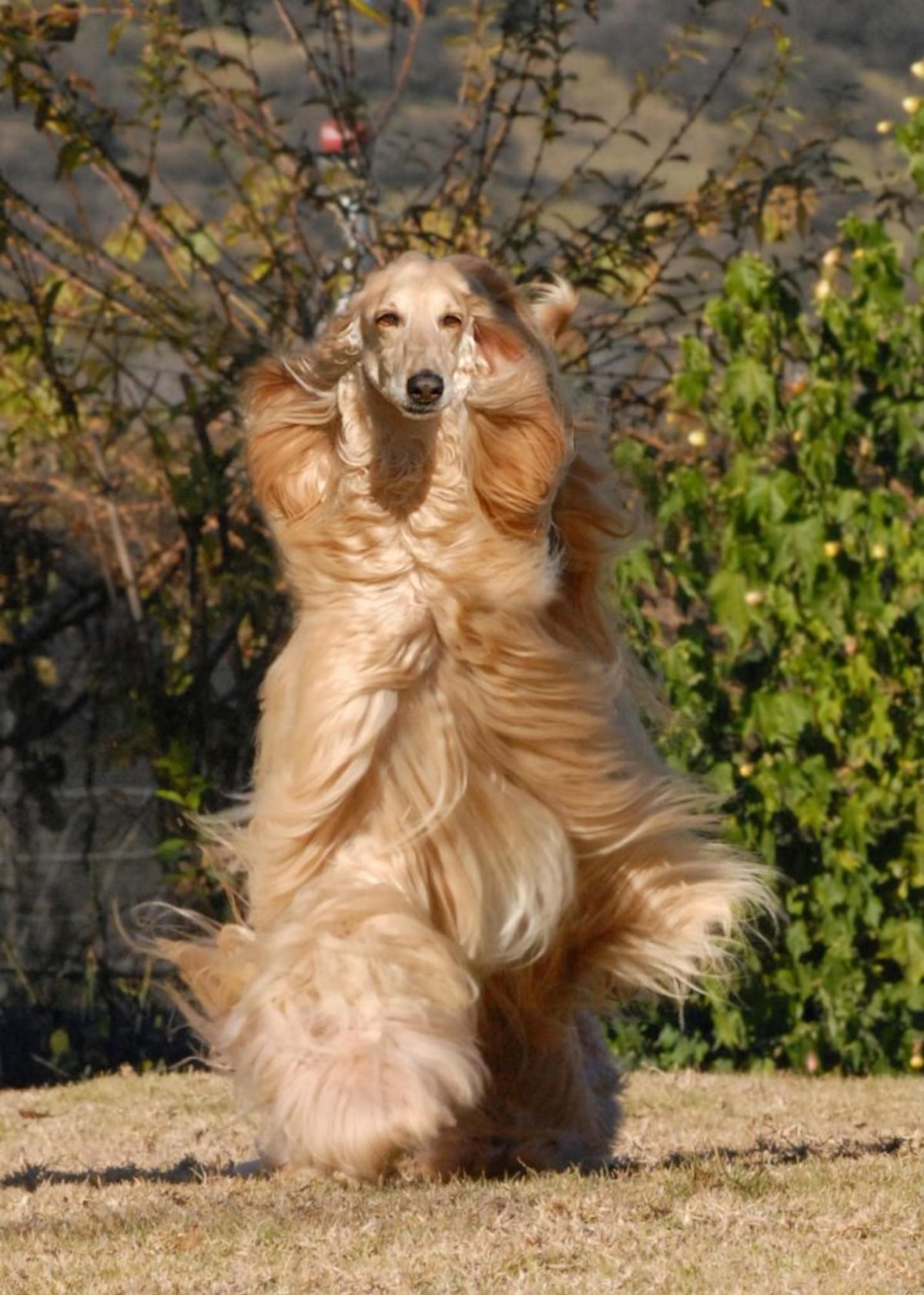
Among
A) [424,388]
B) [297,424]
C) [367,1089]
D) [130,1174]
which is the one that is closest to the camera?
[367,1089]

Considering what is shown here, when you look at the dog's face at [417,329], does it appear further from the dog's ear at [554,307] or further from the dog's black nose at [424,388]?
the dog's ear at [554,307]

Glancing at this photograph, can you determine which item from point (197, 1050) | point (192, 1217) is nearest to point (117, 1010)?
point (197, 1050)

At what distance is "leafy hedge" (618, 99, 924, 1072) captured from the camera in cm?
573

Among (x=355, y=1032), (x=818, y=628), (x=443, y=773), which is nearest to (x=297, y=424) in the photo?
(x=443, y=773)

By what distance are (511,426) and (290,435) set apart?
37cm

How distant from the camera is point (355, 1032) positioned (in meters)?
3.60

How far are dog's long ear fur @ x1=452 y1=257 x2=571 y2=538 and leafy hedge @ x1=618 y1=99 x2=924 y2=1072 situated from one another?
195 centimetres

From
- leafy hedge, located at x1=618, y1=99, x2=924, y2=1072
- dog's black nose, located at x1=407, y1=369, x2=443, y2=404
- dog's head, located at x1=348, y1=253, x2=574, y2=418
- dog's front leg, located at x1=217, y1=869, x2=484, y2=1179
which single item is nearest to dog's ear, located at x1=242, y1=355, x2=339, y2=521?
dog's head, located at x1=348, y1=253, x2=574, y2=418

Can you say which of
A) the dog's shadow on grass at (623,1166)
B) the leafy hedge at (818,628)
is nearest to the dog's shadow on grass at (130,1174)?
the dog's shadow on grass at (623,1166)

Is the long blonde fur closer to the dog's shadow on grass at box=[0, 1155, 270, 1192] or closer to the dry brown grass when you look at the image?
the dry brown grass

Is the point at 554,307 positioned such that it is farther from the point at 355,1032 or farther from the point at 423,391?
the point at 355,1032

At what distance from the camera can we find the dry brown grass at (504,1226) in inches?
114

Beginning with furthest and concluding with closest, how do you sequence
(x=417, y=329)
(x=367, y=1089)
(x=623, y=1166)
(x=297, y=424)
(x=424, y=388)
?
(x=623, y=1166)
(x=297, y=424)
(x=417, y=329)
(x=424, y=388)
(x=367, y=1089)

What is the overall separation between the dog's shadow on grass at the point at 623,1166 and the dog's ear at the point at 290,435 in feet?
3.66
